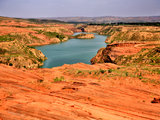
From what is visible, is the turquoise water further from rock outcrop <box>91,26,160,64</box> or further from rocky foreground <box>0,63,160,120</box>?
rocky foreground <box>0,63,160,120</box>

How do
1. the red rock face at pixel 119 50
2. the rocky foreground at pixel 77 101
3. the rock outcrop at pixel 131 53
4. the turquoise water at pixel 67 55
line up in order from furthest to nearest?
the turquoise water at pixel 67 55 → the red rock face at pixel 119 50 → the rock outcrop at pixel 131 53 → the rocky foreground at pixel 77 101

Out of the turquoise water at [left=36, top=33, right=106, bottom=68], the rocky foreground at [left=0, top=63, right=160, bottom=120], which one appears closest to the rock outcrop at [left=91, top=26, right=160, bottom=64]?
the turquoise water at [left=36, top=33, right=106, bottom=68]

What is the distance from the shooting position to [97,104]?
13547 millimetres

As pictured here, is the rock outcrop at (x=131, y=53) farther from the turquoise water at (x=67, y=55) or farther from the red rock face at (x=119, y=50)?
the turquoise water at (x=67, y=55)

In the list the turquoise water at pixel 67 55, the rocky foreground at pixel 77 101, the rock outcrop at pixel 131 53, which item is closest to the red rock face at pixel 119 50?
the rock outcrop at pixel 131 53

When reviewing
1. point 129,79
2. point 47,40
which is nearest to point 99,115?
point 129,79

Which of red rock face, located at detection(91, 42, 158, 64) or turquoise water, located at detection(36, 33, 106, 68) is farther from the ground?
red rock face, located at detection(91, 42, 158, 64)

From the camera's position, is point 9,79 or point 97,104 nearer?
point 97,104

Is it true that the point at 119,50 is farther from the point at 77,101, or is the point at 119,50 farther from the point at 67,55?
the point at 77,101

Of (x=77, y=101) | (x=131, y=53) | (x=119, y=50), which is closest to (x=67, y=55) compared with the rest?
(x=119, y=50)

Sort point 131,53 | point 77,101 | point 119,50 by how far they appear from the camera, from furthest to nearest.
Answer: point 119,50 → point 131,53 → point 77,101

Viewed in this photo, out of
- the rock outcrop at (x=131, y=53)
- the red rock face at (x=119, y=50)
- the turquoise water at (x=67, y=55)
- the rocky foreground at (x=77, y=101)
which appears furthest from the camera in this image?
the turquoise water at (x=67, y=55)

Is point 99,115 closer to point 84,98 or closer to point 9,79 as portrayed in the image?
point 84,98

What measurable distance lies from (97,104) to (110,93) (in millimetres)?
3351
